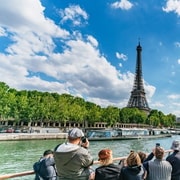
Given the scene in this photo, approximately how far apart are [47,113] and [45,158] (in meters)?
60.8

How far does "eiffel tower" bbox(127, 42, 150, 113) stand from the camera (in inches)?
5320

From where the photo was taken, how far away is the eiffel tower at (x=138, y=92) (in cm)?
13512

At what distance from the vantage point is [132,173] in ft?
13.7

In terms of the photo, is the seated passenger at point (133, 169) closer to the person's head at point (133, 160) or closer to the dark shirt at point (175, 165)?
the person's head at point (133, 160)

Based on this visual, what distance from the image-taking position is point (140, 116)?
4845 inches

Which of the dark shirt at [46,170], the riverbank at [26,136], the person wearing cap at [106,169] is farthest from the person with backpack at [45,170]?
the riverbank at [26,136]

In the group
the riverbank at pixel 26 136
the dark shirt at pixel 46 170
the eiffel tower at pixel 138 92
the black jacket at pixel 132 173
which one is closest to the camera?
the black jacket at pixel 132 173

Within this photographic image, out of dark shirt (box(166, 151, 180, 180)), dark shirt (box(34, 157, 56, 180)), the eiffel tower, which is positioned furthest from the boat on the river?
the eiffel tower

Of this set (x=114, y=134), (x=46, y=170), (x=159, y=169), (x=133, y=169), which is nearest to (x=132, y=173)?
(x=133, y=169)

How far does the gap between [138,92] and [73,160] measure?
443ft

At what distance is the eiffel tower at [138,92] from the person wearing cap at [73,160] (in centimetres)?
13258

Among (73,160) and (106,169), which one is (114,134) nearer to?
(106,169)

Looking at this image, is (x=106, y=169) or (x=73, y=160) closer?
(x=73, y=160)

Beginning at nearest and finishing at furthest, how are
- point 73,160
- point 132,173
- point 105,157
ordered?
point 73,160 < point 105,157 < point 132,173
